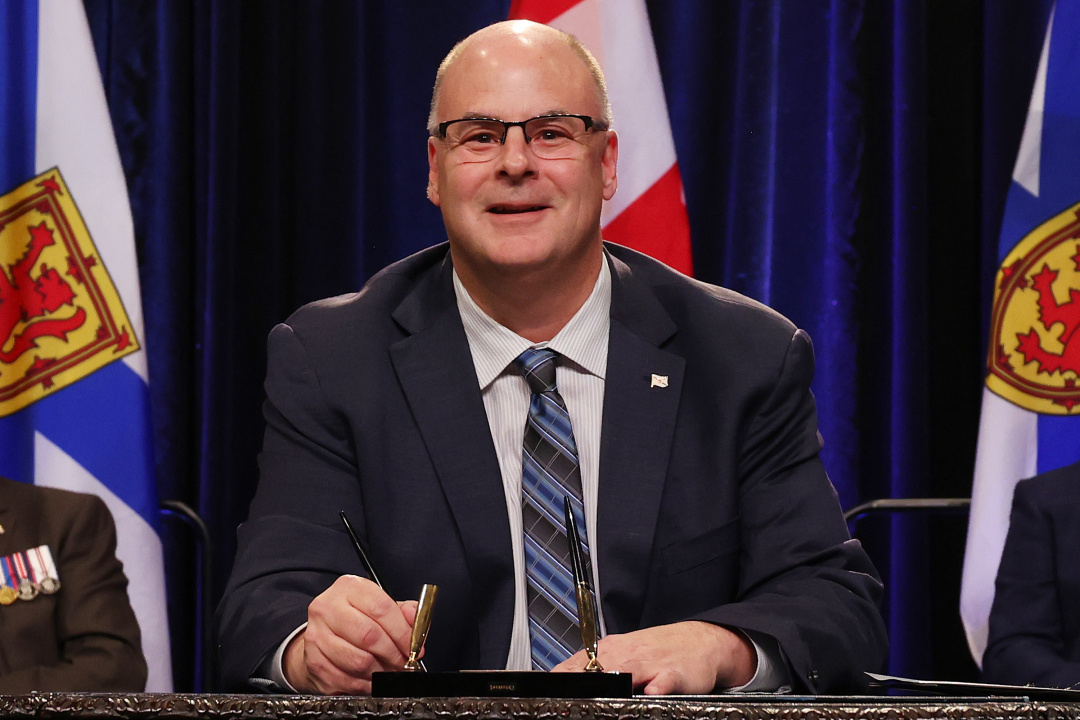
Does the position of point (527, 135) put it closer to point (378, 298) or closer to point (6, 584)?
point (378, 298)

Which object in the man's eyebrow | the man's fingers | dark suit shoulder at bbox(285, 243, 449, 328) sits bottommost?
the man's fingers

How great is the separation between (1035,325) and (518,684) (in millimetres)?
2214

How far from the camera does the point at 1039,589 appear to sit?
2.48 m

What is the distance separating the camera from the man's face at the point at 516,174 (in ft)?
5.98

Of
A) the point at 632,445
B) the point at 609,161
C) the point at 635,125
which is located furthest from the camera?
the point at 635,125

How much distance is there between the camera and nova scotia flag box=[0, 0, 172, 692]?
8.50 feet

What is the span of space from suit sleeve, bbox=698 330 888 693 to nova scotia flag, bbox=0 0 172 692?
1489 mm

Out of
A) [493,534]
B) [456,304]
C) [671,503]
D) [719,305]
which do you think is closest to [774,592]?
[671,503]

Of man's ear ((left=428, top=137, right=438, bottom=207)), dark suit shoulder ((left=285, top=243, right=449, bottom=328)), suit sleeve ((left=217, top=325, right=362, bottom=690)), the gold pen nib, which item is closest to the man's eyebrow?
man's ear ((left=428, top=137, right=438, bottom=207))

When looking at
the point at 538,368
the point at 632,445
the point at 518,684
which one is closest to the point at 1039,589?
the point at 632,445

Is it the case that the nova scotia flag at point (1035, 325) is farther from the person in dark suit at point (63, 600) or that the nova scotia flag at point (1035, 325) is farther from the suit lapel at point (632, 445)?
the person in dark suit at point (63, 600)

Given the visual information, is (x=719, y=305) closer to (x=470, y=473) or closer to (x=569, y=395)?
(x=569, y=395)

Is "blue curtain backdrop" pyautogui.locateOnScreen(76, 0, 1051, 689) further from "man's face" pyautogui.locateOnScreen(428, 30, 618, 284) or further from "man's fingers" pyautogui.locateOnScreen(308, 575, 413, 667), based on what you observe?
"man's fingers" pyautogui.locateOnScreen(308, 575, 413, 667)

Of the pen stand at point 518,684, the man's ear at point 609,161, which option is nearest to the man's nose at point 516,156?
the man's ear at point 609,161
